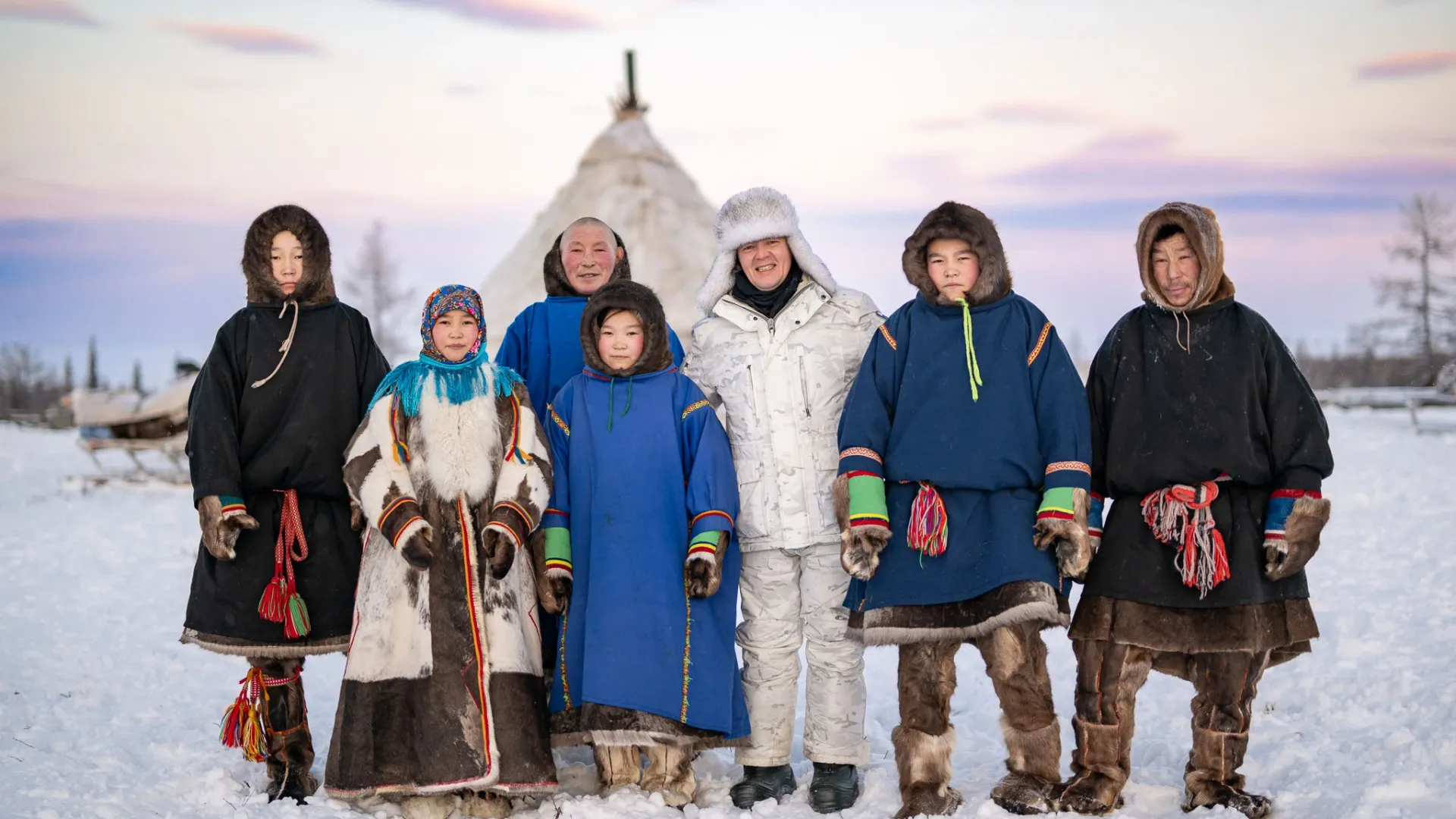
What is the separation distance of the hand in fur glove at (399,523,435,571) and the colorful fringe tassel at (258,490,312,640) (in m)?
0.52

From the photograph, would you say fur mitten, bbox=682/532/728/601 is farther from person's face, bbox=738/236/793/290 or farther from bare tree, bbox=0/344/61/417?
bare tree, bbox=0/344/61/417

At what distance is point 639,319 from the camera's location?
3.40m

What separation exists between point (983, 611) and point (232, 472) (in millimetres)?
2242

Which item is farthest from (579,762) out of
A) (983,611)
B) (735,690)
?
(983,611)

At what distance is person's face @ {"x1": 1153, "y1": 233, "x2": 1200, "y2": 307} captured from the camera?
10.5ft

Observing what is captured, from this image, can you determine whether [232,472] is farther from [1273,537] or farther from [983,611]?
[1273,537]

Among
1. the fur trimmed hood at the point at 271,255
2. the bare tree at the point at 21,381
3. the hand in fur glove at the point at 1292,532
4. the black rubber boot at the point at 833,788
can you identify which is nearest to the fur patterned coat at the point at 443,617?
the fur trimmed hood at the point at 271,255

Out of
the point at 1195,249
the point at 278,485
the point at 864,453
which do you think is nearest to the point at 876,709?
the point at 864,453

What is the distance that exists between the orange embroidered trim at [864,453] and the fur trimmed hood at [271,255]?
175cm

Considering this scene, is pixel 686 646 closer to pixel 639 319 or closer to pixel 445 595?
pixel 445 595

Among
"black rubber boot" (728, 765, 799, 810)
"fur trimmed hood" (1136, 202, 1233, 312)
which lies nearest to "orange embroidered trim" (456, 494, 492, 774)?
"black rubber boot" (728, 765, 799, 810)

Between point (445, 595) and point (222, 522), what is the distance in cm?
74

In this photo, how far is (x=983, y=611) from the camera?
3.08 meters

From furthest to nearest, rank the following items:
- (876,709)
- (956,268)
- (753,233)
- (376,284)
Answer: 1. (376,284)
2. (876,709)
3. (753,233)
4. (956,268)
